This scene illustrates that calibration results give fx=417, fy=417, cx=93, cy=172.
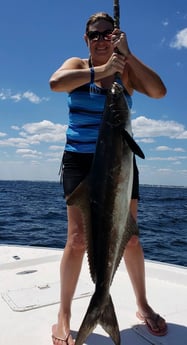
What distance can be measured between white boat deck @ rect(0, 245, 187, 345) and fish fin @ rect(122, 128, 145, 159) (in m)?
1.79

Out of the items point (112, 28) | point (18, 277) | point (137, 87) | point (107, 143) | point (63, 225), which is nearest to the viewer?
point (107, 143)

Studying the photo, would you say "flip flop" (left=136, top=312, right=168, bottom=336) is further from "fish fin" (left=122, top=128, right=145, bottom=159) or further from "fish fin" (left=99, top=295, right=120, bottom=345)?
"fish fin" (left=122, top=128, right=145, bottom=159)

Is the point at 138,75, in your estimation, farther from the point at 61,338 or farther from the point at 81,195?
the point at 61,338

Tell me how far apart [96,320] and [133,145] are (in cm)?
127

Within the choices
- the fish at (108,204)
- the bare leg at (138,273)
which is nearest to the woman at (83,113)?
the bare leg at (138,273)

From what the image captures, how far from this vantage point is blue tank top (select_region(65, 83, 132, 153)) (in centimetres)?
356

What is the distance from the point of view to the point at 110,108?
119 inches

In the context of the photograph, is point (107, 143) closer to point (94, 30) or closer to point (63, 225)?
point (94, 30)

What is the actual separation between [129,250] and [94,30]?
201 cm

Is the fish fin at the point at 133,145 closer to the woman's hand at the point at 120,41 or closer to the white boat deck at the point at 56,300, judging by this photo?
the woman's hand at the point at 120,41

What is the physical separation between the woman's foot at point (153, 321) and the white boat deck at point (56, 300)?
53mm

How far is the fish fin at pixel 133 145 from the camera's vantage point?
2.87 metres

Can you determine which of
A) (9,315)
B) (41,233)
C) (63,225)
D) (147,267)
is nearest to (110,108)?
(9,315)

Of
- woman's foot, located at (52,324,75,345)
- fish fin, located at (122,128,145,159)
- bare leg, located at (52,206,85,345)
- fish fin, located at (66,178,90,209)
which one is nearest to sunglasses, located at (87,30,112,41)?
fish fin, located at (122,128,145,159)
